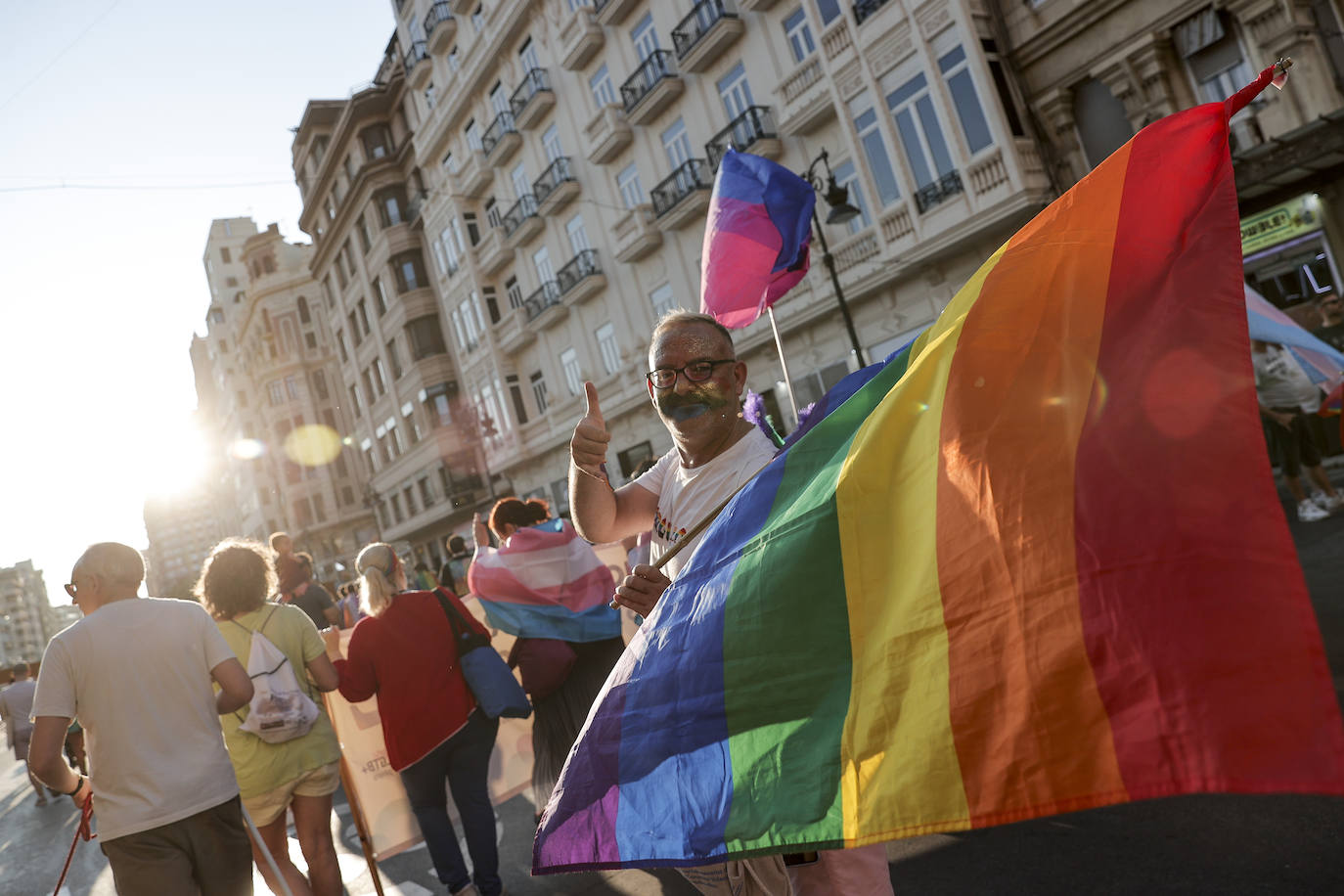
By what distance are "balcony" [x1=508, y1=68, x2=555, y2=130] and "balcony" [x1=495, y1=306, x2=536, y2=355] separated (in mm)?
5867

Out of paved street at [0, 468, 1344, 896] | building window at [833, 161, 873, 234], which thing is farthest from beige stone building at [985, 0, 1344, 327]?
paved street at [0, 468, 1344, 896]

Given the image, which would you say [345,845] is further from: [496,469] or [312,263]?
[312,263]

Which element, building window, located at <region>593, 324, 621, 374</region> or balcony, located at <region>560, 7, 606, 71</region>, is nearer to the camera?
balcony, located at <region>560, 7, 606, 71</region>

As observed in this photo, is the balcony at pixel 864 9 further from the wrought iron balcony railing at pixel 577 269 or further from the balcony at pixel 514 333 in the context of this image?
the balcony at pixel 514 333

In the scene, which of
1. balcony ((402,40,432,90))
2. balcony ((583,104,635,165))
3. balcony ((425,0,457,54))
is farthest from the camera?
balcony ((402,40,432,90))

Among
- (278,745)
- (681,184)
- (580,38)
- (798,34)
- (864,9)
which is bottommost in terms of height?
(278,745)

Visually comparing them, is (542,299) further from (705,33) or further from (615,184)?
(705,33)

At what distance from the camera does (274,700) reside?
4.53 meters

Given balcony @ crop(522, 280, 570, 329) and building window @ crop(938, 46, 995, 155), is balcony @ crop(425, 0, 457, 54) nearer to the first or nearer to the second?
balcony @ crop(522, 280, 570, 329)

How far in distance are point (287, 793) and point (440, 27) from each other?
105ft

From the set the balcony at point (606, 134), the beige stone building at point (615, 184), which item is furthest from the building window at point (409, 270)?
the balcony at point (606, 134)

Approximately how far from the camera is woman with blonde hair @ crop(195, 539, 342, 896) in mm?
4570

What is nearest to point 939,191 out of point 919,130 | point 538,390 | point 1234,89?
point 919,130

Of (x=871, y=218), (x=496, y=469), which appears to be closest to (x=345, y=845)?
(x=871, y=218)
